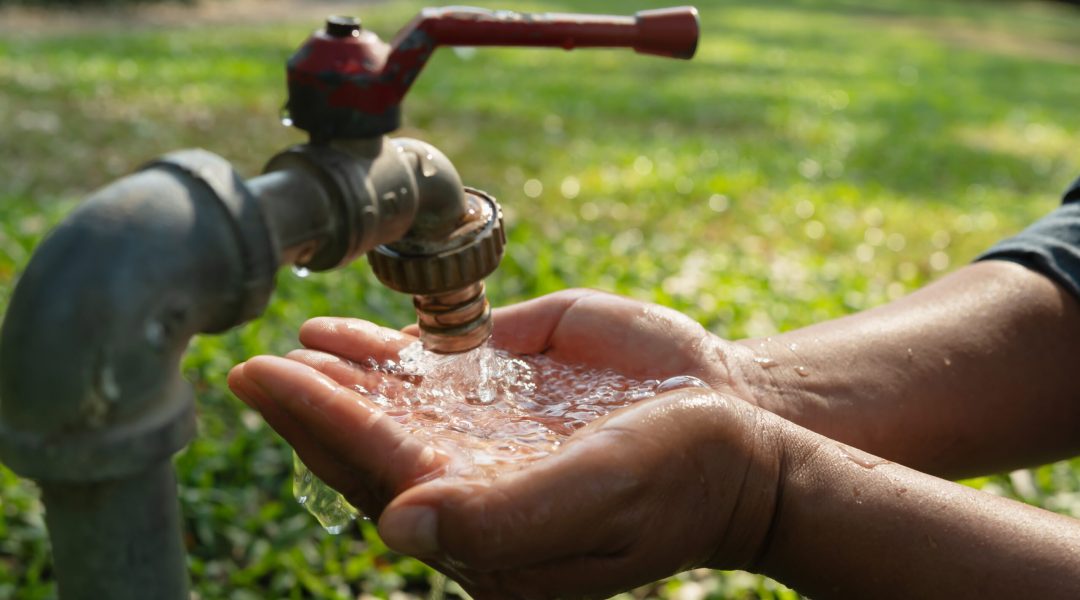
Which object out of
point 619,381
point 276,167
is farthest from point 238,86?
point 276,167

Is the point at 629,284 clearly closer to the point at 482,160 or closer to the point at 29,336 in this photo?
the point at 482,160

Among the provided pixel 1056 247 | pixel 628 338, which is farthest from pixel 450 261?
pixel 1056 247

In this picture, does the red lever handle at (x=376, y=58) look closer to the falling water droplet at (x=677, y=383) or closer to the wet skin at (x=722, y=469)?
the wet skin at (x=722, y=469)

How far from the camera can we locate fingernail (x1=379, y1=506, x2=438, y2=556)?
1.23 metres

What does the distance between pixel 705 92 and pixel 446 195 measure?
7.64m

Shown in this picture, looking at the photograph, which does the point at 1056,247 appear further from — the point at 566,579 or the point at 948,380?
the point at 566,579

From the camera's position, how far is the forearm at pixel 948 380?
196 centimetres

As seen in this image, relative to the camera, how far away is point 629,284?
4.02m

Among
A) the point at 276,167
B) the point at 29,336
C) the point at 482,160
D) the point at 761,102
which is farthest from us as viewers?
the point at 761,102

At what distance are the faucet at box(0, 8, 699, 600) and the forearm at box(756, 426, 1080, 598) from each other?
74 centimetres

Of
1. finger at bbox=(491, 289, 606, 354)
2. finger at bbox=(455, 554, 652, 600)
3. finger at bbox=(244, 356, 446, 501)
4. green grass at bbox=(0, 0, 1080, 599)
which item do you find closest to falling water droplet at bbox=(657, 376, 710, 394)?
finger at bbox=(491, 289, 606, 354)

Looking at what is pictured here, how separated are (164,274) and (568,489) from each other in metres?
0.57

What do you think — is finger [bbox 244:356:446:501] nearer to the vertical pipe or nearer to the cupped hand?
the cupped hand

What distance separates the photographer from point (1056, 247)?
2.07m
